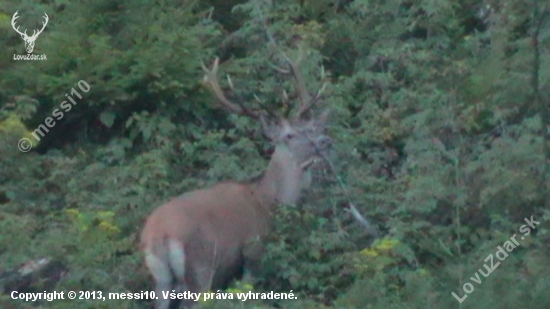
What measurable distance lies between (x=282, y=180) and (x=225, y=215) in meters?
1.22

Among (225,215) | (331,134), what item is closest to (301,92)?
(331,134)

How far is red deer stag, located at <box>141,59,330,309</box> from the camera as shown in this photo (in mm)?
8859

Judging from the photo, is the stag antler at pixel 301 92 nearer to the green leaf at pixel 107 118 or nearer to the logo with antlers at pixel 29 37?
the green leaf at pixel 107 118

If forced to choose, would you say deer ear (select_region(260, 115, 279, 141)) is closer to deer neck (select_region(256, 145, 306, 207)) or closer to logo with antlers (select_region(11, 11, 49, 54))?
deer neck (select_region(256, 145, 306, 207))

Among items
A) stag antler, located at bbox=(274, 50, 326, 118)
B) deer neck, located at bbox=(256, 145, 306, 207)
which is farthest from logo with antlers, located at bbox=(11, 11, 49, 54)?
deer neck, located at bbox=(256, 145, 306, 207)

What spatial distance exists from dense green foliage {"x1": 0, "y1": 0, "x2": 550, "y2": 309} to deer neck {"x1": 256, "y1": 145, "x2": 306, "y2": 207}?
178 millimetres

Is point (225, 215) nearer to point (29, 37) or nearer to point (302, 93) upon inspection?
point (302, 93)

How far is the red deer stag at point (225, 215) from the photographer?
8.86 meters

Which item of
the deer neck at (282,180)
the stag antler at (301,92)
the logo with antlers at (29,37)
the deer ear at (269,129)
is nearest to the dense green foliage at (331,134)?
the logo with antlers at (29,37)

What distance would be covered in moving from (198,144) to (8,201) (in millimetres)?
1846

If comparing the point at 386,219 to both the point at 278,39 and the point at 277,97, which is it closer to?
the point at 277,97

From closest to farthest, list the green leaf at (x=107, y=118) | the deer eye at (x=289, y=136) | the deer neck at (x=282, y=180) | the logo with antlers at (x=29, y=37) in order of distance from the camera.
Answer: the deer neck at (x=282, y=180) → the deer eye at (x=289, y=136) → the green leaf at (x=107, y=118) → the logo with antlers at (x=29, y=37)

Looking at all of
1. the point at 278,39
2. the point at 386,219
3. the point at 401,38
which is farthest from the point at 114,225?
the point at 401,38

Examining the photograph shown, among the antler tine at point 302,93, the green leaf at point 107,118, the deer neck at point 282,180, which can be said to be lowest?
the deer neck at point 282,180
